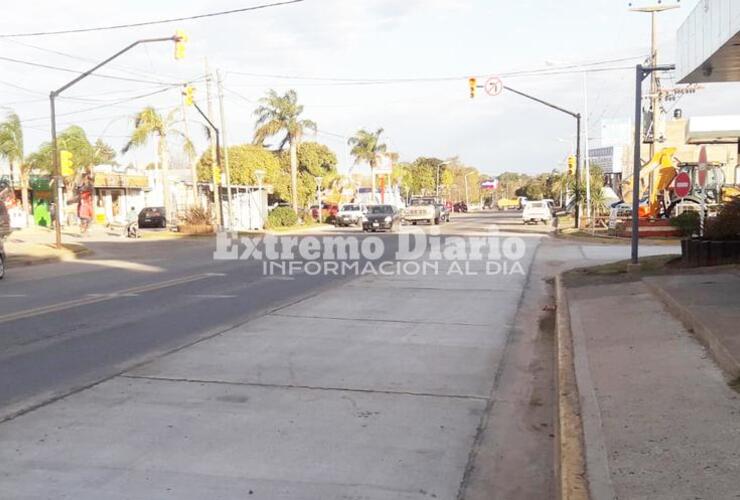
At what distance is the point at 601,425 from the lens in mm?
5035

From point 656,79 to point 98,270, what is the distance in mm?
34382

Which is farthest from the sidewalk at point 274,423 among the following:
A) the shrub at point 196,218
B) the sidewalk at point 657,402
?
the shrub at point 196,218

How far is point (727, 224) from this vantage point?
568 inches

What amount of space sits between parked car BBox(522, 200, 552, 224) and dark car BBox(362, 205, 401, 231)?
12.2m

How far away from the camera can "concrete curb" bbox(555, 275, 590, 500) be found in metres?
4.01

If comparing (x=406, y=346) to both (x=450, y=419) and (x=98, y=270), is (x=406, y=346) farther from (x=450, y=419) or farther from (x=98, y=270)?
(x=98, y=270)

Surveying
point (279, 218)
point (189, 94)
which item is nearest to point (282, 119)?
point (279, 218)

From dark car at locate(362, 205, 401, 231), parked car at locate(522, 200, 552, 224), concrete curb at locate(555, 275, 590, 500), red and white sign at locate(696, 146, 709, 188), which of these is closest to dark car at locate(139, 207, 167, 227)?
dark car at locate(362, 205, 401, 231)

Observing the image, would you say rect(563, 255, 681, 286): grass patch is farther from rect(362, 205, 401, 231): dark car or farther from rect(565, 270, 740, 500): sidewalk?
rect(362, 205, 401, 231): dark car

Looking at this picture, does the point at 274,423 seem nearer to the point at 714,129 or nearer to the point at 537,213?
the point at 714,129

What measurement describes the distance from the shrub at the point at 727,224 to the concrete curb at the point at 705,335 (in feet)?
14.7

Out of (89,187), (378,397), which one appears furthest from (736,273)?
(89,187)

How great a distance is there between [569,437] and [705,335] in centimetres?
331

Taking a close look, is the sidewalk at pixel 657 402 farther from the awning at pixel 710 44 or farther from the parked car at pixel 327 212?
the parked car at pixel 327 212
